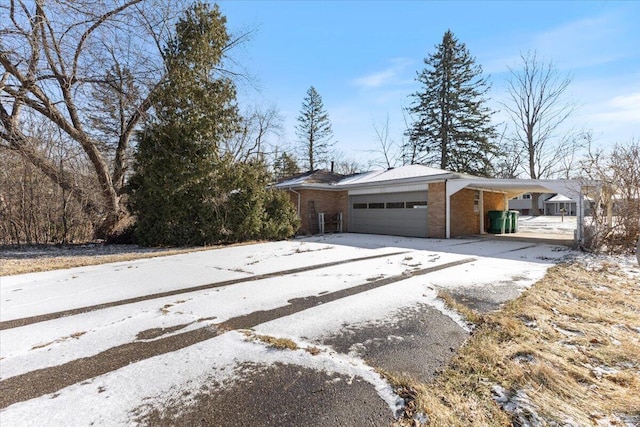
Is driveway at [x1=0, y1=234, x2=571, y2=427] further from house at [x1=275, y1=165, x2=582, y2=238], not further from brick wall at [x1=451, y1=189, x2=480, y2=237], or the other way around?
brick wall at [x1=451, y1=189, x2=480, y2=237]

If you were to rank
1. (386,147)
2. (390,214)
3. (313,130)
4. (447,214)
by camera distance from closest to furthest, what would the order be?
1. (447,214)
2. (390,214)
3. (386,147)
4. (313,130)

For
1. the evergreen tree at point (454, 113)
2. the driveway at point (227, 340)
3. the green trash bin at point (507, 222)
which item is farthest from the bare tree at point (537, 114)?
the driveway at point (227, 340)

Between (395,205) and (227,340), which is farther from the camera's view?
(395,205)

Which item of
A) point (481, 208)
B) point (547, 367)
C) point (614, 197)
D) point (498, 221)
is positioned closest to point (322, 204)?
point (481, 208)

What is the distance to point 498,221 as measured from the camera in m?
14.6

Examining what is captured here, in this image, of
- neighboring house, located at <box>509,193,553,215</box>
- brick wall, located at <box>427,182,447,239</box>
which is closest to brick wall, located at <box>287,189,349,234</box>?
brick wall, located at <box>427,182,447,239</box>

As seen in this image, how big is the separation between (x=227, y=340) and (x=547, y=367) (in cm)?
285

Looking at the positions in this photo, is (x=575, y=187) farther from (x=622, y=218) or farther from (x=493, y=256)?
(x=493, y=256)

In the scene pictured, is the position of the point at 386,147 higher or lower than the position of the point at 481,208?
higher

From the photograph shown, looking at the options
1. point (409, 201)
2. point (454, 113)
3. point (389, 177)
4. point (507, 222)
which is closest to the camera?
point (409, 201)

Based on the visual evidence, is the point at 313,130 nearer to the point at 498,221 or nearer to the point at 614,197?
the point at 498,221

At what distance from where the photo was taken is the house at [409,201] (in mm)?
12053

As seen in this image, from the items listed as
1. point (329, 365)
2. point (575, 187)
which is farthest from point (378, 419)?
point (575, 187)

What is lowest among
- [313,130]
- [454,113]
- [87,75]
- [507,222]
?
[507,222]
